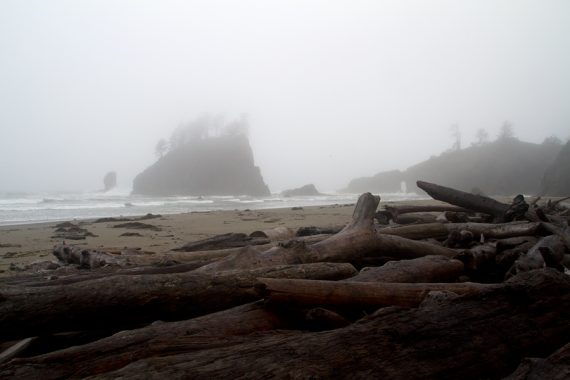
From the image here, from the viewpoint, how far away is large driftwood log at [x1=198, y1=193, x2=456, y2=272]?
9.50 feet

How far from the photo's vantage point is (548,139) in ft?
260

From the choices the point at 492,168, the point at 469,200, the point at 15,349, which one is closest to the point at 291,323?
the point at 15,349

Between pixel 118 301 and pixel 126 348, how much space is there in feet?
1.99

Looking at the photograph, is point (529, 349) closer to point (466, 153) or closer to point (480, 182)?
point (480, 182)

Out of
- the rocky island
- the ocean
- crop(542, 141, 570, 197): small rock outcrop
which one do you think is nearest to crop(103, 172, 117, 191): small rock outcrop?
the rocky island

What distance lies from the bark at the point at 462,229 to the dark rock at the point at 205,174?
72.9 meters

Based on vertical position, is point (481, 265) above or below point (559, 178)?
below

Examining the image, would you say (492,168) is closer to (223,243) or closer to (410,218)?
(410,218)

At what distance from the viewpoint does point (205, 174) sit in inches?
3103

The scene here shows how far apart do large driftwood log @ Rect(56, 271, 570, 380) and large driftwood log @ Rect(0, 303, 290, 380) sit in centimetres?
14

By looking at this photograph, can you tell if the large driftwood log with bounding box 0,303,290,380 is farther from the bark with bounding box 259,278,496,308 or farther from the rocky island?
the rocky island

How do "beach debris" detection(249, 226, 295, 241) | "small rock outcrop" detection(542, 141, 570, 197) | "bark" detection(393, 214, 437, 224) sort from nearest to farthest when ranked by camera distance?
"beach debris" detection(249, 226, 295, 241) < "bark" detection(393, 214, 437, 224) < "small rock outcrop" detection(542, 141, 570, 197)

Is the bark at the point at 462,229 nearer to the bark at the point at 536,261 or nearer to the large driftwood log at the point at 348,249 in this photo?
the large driftwood log at the point at 348,249

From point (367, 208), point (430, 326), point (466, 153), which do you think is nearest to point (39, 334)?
point (430, 326)
